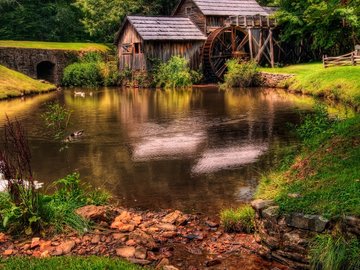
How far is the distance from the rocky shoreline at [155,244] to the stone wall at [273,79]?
23550mm

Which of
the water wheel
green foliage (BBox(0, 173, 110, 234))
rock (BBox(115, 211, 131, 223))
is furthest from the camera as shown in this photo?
the water wheel

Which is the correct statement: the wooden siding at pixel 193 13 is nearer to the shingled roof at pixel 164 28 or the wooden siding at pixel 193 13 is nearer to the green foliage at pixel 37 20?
the shingled roof at pixel 164 28

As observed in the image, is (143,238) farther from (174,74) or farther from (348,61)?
(174,74)

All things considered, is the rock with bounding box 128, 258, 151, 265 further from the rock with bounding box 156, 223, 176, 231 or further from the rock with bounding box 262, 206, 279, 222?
the rock with bounding box 262, 206, 279, 222

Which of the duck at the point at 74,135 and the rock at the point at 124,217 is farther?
the duck at the point at 74,135

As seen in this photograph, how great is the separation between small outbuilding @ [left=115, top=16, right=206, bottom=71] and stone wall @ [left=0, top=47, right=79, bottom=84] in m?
6.87

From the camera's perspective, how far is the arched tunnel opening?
139ft

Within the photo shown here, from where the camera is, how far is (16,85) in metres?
32.5

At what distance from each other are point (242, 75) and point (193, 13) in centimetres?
930

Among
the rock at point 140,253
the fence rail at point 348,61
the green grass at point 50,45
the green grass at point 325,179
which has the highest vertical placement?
the green grass at point 50,45

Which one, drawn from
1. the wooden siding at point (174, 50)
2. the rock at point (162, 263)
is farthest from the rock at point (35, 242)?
the wooden siding at point (174, 50)

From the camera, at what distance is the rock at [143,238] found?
6.96 metres

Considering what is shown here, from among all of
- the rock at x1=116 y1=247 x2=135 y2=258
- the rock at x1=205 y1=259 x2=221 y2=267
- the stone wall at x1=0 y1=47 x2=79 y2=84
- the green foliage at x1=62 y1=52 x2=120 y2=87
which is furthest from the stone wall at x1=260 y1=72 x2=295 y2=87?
the rock at x1=116 y1=247 x2=135 y2=258

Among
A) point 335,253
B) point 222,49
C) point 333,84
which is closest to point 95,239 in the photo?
point 335,253
